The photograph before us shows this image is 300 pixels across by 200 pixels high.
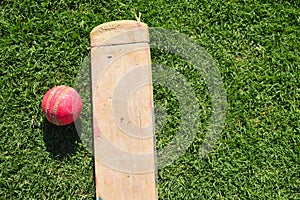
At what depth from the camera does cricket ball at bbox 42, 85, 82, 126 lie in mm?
3627

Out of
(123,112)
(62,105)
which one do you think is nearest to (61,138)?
(62,105)

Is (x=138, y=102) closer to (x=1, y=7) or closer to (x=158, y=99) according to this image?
(x=158, y=99)

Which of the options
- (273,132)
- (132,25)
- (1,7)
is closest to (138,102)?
(132,25)

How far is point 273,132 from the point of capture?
4117mm

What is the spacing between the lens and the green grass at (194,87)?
4000 mm

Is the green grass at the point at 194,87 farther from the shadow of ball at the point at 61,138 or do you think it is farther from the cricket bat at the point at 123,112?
the cricket bat at the point at 123,112

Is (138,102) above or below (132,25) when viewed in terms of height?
below

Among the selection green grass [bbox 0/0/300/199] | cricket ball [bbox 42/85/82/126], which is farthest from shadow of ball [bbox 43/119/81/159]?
cricket ball [bbox 42/85/82/126]

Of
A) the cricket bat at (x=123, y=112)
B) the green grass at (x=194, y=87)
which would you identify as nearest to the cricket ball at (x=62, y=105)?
the cricket bat at (x=123, y=112)

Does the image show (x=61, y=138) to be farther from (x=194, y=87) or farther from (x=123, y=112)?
(x=194, y=87)

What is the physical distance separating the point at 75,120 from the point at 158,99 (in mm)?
751

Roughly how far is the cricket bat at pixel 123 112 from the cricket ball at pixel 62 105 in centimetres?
21

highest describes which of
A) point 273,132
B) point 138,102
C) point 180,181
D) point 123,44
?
point 123,44

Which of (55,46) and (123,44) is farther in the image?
(55,46)
